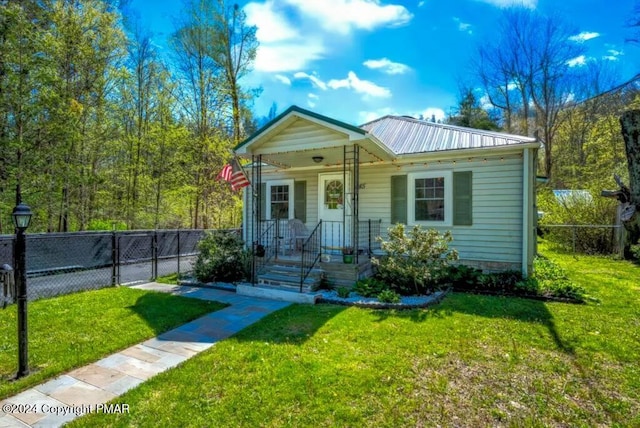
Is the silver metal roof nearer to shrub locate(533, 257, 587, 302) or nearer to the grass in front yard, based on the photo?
shrub locate(533, 257, 587, 302)

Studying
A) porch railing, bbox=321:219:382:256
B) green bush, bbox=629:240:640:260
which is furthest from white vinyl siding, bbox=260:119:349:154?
green bush, bbox=629:240:640:260

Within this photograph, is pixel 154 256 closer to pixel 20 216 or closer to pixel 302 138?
pixel 302 138

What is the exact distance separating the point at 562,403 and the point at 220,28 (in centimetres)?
1603

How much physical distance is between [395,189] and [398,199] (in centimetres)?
27

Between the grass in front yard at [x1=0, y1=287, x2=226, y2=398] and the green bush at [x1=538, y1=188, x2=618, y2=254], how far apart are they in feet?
43.2

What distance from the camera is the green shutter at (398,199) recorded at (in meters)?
7.79

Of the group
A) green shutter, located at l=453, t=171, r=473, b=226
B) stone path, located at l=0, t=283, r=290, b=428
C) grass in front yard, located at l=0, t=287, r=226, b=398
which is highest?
green shutter, located at l=453, t=171, r=473, b=226

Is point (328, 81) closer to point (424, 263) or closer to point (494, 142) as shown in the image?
point (494, 142)

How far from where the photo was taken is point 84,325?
453cm

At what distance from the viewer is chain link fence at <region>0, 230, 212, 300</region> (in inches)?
250

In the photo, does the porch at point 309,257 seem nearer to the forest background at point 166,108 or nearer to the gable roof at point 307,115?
the gable roof at point 307,115

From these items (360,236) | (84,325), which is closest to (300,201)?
(360,236)

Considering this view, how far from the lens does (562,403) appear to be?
267cm

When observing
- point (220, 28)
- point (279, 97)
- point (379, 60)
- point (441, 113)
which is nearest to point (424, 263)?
point (379, 60)
